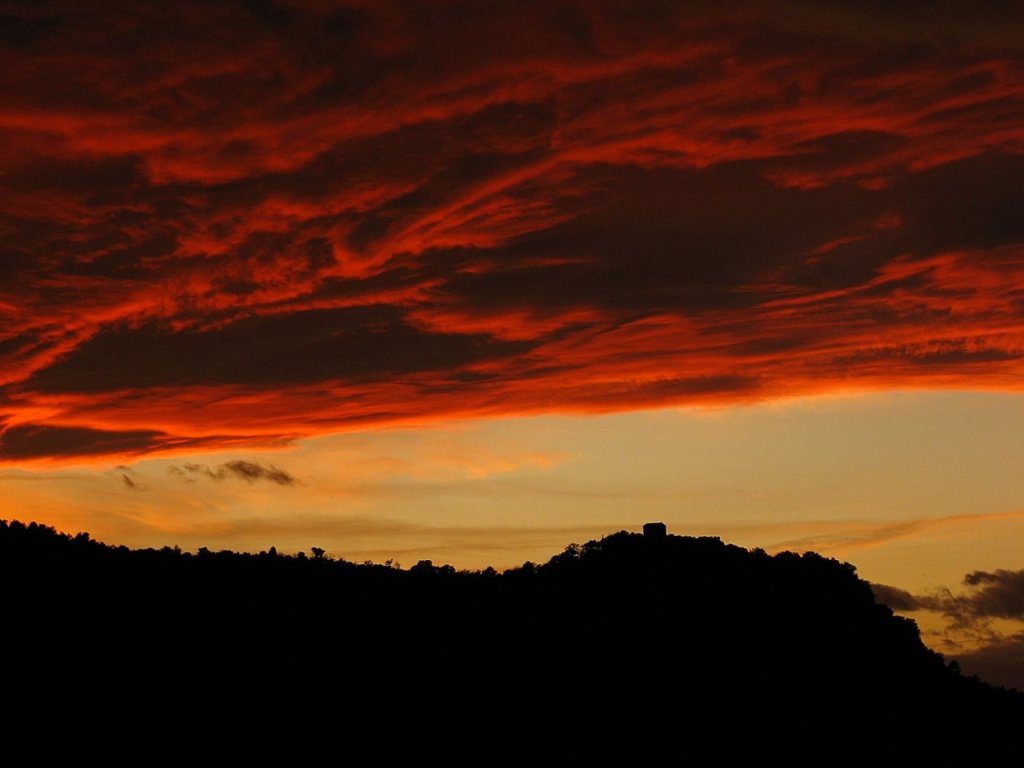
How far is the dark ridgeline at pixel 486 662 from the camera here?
63.0 m

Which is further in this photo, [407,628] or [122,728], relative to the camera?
[407,628]

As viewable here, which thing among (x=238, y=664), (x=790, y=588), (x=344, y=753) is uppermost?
(x=790, y=588)

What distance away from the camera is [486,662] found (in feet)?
280

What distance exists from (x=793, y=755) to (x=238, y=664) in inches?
1751

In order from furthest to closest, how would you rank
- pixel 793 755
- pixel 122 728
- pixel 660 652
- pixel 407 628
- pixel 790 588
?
pixel 790 588
pixel 660 652
pixel 793 755
pixel 407 628
pixel 122 728

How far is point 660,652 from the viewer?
102 metres

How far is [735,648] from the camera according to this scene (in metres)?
110

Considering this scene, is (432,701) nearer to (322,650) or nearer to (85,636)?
(322,650)

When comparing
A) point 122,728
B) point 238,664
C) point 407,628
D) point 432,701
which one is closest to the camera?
point 122,728

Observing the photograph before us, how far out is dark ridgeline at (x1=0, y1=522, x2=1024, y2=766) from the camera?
207 feet

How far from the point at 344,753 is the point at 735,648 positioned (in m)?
53.5

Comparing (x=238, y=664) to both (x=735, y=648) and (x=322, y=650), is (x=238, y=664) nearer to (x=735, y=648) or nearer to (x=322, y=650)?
(x=322, y=650)

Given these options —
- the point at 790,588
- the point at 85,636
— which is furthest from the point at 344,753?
the point at 790,588

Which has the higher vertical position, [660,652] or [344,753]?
[660,652]
